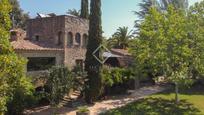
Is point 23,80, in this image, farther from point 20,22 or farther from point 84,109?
point 20,22

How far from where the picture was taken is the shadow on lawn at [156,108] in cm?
2651

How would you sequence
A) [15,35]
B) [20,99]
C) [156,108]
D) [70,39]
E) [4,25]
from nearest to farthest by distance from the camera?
[4,25], [20,99], [156,108], [15,35], [70,39]

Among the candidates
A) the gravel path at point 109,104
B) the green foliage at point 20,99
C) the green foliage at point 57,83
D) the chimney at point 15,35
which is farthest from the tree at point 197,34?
the chimney at point 15,35

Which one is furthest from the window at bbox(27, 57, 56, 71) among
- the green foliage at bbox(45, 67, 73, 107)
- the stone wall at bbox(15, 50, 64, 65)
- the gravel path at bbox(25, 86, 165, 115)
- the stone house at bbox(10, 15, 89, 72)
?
the gravel path at bbox(25, 86, 165, 115)

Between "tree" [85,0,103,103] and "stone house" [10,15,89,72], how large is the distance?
11.7ft

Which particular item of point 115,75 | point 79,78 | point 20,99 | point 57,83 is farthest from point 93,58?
→ point 20,99

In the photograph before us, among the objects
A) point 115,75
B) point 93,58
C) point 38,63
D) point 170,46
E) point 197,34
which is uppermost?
point 197,34

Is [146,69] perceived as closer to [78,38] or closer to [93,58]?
[93,58]

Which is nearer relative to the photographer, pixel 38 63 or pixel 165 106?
pixel 165 106

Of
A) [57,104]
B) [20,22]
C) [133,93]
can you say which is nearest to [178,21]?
[133,93]

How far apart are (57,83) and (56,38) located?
12.1 meters

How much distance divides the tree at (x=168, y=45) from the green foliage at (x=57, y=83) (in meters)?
7.73

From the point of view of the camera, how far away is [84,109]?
23.8 m

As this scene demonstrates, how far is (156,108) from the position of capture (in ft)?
92.3
